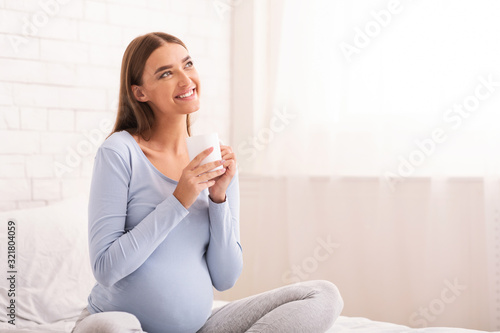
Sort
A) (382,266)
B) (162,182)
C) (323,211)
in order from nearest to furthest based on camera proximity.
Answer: (162,182) < (382,266) < (323,211)

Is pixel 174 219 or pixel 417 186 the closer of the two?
pixel 174 219

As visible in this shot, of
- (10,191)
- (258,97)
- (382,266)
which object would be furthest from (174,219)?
(258,97)

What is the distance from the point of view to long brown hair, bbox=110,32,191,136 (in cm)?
147

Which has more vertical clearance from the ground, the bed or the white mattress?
the bed

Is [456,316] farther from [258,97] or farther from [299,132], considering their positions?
[258,97]

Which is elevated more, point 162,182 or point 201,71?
point 201,71

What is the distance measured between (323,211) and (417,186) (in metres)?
0.45

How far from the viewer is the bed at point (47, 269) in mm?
1880

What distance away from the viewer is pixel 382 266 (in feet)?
7.97

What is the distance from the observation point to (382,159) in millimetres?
2424
